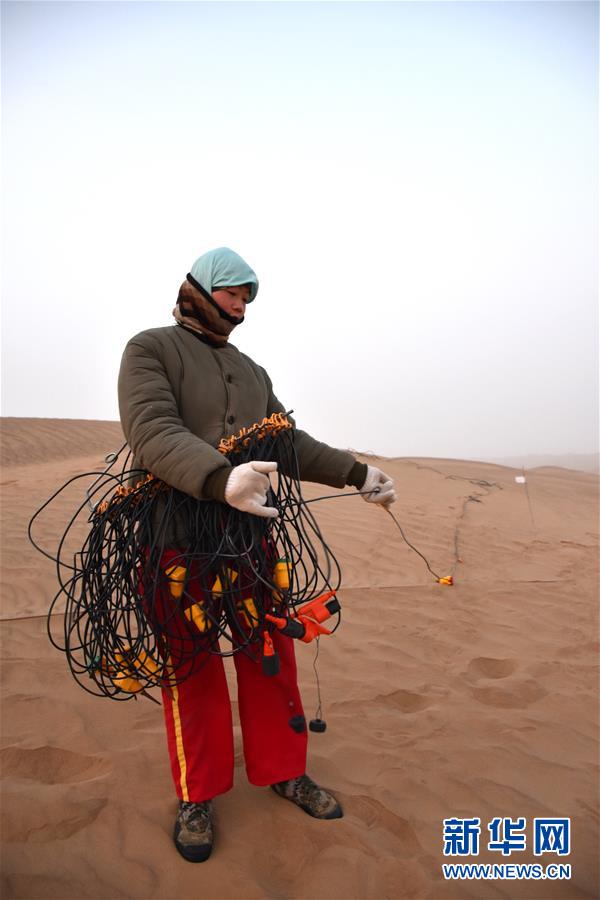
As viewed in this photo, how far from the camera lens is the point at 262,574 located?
6.73ft

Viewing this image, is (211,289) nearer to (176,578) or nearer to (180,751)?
(176,578)

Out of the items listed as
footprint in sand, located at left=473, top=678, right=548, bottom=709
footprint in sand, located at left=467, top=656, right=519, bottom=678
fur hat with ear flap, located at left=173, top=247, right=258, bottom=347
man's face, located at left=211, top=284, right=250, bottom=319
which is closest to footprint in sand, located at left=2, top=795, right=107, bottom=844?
fur hat with ear flap, located at left=173, top=247, right=258, bottom=347

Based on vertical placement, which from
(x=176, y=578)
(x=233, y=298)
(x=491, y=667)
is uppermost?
(x=233, y=298)

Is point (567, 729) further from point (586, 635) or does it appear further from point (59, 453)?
point (59, 453)

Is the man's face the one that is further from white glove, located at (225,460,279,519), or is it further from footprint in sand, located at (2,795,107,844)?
footprint in sand, located at (2,795,107,844)

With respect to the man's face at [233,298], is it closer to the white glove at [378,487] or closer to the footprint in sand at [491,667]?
the white glove at [378,487]

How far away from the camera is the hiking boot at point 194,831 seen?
6.33ft

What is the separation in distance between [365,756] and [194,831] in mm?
880

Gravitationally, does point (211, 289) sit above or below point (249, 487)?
above

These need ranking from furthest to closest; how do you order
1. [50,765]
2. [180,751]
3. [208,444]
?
[50,765]
[180,751]
[208,444]

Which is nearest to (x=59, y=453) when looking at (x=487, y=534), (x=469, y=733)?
(x=487, y=534)

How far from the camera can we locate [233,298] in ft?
6.93

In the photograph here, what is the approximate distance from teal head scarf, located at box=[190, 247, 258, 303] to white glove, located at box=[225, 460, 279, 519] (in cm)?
71

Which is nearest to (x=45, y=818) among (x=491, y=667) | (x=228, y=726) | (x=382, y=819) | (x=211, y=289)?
(x=228, y=726)
